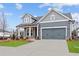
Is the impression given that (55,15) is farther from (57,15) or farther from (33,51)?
(33,51)

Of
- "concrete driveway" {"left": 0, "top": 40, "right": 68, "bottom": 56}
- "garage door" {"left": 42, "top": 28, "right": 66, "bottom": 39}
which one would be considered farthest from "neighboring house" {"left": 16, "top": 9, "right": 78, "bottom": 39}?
"concrete driveway" {"left": 0, "top": 40, "right": 68, "bottom": 56}

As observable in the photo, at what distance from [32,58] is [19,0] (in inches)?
442

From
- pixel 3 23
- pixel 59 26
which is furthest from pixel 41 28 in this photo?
pixel 3 23

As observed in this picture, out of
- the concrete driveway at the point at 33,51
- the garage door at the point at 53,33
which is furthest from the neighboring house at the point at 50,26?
the concrete driveway at the point at 33,51

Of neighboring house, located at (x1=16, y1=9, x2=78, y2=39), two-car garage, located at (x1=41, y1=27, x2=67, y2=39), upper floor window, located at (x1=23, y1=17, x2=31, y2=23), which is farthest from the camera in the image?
upper floor window, located at (x1=23, y1=17, x2=31, y2=23)

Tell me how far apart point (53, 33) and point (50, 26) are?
4.67 feet

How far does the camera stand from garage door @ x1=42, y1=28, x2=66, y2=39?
100 ft

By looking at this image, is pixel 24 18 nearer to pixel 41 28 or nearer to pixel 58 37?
pixel 41 28

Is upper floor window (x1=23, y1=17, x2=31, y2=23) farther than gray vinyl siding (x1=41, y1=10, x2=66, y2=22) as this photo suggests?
Yes

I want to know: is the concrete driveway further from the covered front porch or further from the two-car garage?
the covered front porch

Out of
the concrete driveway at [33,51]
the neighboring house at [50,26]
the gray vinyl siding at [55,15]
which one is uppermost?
the gray vinyl siding at [55,15]

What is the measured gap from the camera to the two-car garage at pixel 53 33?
30438mm

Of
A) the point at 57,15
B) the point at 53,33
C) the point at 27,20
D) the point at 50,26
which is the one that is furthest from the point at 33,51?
the point at 27,20

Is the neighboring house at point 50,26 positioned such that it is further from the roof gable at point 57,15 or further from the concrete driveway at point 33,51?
the concrete driveway at point 33,51
